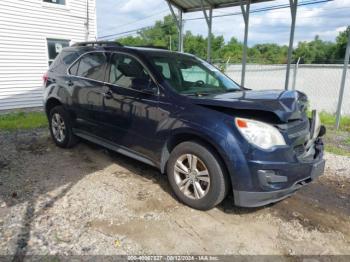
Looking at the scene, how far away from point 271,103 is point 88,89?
9.27 feet

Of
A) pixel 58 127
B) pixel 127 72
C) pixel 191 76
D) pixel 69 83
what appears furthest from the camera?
pixel 58 127

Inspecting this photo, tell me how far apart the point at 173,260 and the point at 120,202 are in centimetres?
119

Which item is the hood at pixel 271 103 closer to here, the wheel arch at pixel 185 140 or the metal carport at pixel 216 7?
the wheel arch at pixel 185 140

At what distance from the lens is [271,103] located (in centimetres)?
292

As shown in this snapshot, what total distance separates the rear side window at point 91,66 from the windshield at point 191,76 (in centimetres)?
92

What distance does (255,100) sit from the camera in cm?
303

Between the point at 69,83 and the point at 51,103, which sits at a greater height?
the point at 69,83

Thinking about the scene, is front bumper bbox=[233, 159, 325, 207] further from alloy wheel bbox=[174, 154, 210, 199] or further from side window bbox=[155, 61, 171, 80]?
side window bbox=[155, 61, 171, 80]

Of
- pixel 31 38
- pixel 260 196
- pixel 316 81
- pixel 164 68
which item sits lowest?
pixel 260 196

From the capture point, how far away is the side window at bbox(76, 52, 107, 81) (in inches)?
169

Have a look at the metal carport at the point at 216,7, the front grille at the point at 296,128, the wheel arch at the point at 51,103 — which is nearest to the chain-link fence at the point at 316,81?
the metal carport at the point at 216,7

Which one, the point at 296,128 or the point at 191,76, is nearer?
the point at 296,128

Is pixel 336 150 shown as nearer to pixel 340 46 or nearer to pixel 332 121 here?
Answer: pixel 332 121

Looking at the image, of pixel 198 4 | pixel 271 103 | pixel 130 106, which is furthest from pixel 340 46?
pixel 130 106
